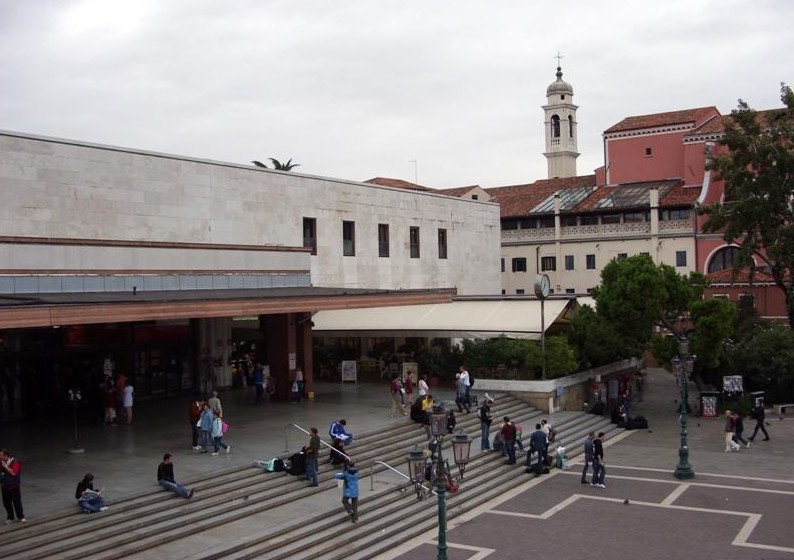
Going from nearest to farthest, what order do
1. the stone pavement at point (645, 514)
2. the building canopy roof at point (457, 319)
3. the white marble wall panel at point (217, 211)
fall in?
the stone pavement at point (645, 514)
the white marble wall panel at point (217, 211)
the building canopy roof at point (457, 319)

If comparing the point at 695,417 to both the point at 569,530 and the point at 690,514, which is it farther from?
the point at 569,530

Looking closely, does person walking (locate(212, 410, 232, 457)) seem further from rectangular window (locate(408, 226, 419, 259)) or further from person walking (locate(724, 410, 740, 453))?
rectangular window (locate(408, 226, 419, 259))

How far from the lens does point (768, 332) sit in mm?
35938

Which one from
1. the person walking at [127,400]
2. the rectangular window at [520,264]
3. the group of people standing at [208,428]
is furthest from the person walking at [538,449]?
the rectangular window at [520,264]

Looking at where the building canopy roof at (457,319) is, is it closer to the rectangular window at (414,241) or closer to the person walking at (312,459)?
the rectangular window at (414,241)

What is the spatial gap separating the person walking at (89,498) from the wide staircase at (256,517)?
166 mm

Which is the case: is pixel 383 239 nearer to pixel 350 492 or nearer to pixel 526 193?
pixel 350 492

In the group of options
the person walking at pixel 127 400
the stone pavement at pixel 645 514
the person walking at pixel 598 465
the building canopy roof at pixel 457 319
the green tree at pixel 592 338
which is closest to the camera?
the stone pavement at pixel 645 514

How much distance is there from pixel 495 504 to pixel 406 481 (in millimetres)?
2438


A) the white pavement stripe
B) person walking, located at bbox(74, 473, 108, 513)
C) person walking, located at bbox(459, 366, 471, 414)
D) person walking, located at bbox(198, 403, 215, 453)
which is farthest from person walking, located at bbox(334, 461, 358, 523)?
person walking, located at bbox(459, 366, 471, 414)

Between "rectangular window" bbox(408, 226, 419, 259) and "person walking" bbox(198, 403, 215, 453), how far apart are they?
885 inches

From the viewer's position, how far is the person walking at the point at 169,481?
17.8m

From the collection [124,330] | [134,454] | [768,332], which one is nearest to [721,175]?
[768,332]

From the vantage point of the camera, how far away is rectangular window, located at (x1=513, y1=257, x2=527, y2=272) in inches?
2375
